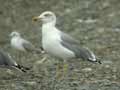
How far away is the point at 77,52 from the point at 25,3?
10.1m

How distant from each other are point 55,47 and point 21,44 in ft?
14.9

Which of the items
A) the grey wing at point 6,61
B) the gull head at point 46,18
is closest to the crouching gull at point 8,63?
the grey wing at point 6,61

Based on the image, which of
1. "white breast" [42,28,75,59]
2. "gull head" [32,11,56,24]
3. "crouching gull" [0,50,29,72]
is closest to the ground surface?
"crouching gull" [0,50,29,72]

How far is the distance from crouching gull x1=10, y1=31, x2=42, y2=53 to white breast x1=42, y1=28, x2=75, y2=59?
3415 mm

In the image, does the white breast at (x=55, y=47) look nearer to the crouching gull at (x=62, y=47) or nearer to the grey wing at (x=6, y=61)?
the crouching gull at (x=62, y=47)

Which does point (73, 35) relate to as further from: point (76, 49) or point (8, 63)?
point (8, 63)

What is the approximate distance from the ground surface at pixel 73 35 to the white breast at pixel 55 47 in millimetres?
432

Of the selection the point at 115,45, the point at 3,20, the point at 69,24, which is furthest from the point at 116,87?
the point at 3,20

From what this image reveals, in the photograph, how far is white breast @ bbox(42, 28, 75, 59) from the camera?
10719 millimetres

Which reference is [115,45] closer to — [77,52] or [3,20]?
[77,52]

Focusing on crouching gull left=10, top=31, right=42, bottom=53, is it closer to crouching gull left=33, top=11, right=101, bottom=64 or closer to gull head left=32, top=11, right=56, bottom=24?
gull head left=32, top=11, right=56, bottom=24

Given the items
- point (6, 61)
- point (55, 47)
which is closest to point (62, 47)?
point (55, 47)

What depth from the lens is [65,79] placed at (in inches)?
420

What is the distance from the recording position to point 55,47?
35.2 feet
